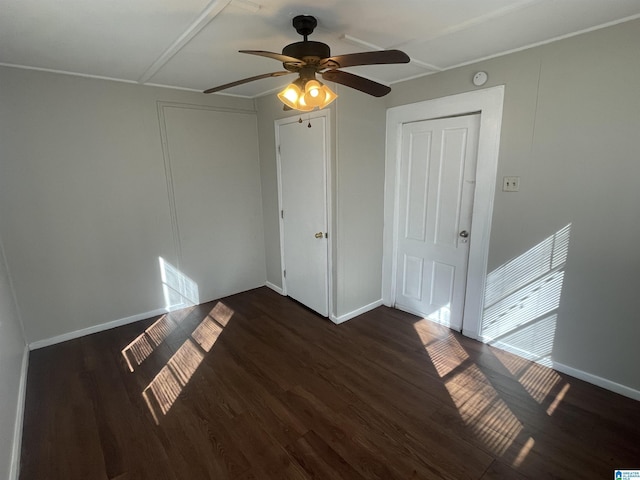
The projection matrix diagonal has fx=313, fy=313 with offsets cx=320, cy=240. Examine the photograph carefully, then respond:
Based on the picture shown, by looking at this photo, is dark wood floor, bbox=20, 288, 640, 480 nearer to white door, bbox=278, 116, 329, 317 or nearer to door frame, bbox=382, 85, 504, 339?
door frame, bbox=382, 85, 504, 339

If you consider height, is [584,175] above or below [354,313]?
above

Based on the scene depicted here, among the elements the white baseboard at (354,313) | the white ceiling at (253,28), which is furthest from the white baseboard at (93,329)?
Answer: the white ceiling at (253,28)

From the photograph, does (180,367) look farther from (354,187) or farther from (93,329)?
(354,187)

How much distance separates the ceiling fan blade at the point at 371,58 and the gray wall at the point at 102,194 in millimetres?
A: 2200

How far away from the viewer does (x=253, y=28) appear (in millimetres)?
1726

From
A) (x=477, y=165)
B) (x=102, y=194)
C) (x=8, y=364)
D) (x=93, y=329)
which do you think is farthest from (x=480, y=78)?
(x=93, y=329)

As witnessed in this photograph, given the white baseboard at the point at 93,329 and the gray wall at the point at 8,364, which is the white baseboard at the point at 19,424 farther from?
the white baseboard at the point at 93,329

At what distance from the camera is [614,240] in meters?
1.95

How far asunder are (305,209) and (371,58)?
75.3 inches

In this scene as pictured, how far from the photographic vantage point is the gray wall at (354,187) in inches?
108

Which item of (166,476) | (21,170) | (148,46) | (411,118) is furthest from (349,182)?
(21,170)

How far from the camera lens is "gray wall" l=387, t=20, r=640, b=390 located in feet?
6.07

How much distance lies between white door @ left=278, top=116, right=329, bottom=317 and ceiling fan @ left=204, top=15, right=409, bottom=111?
1155mm

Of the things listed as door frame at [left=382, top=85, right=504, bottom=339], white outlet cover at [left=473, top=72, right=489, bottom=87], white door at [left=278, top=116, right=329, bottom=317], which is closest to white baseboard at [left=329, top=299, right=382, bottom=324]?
white door at [left=278, top=116, right=329, bottom=317]
